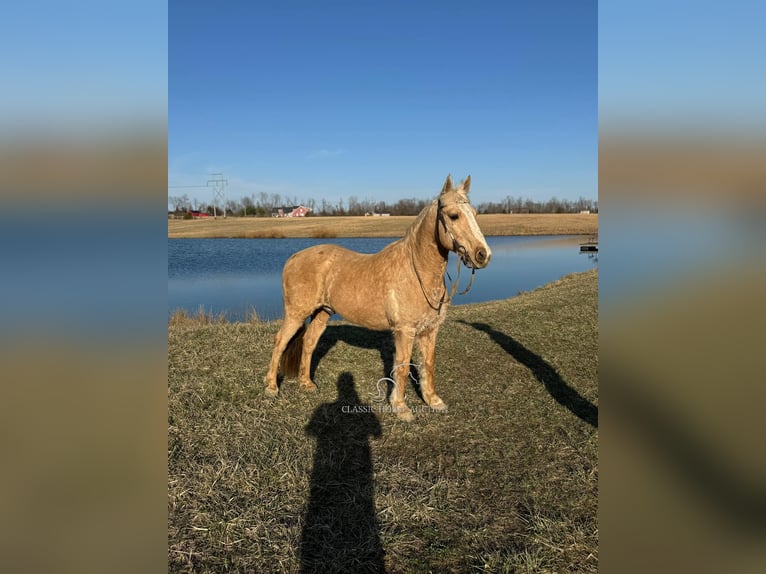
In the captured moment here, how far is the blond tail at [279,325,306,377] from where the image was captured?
536 centimetres

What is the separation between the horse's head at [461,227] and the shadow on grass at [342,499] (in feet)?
6.68

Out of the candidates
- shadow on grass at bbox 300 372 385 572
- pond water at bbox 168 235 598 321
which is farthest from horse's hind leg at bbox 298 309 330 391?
pond water at bbox 168 235 598 321

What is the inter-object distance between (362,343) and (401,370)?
339 cm

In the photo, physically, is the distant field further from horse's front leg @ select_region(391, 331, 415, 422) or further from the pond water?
horse's front leg @ select_region(391, 331, 415, 422)

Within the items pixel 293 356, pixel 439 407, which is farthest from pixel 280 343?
pixel 439 407

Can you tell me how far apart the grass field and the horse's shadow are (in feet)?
0.53

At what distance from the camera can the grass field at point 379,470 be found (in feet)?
8.38

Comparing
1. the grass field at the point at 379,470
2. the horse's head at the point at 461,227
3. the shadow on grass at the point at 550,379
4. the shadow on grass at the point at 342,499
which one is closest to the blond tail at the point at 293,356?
the grass field at the point at 379,470

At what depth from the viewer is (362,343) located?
7.81 m

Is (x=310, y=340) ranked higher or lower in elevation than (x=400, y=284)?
lower
